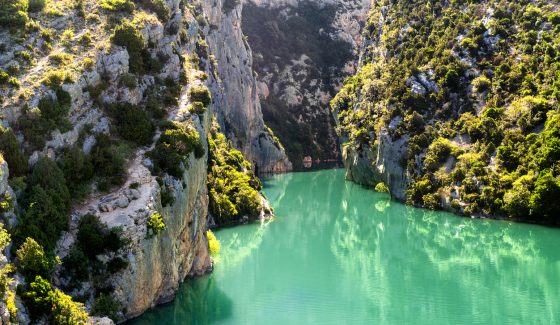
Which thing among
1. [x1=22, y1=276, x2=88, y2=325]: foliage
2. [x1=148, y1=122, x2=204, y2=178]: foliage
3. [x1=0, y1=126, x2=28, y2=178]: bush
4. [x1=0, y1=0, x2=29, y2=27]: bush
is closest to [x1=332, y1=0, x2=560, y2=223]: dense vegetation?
[x1=148, y1=122, x2=204, y2=178]: foliage

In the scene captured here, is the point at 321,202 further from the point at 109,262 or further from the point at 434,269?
the point at 109,262

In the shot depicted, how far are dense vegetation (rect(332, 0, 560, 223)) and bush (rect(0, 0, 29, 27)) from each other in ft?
172

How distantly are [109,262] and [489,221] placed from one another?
48.8 metres

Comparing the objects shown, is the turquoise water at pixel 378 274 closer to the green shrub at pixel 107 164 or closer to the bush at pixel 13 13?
the green shrub at pixel 107 164

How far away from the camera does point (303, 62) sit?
166 m

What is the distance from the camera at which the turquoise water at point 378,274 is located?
1356 inches

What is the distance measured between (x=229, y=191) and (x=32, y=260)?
4065cm

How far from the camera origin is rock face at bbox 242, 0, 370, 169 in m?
154

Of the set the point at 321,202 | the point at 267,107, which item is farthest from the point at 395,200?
the point at 267,107

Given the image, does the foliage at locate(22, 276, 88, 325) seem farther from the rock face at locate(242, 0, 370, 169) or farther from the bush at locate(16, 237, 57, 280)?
the rock face at locate(242, 0, 370, 169)

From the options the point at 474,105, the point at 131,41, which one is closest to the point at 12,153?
the point at 131,41

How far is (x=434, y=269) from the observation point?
45.9 m

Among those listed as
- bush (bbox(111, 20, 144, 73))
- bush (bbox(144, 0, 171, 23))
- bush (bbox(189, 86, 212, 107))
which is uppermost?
bush (bbox(144, 0, 171, 23))

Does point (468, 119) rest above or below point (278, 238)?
above
